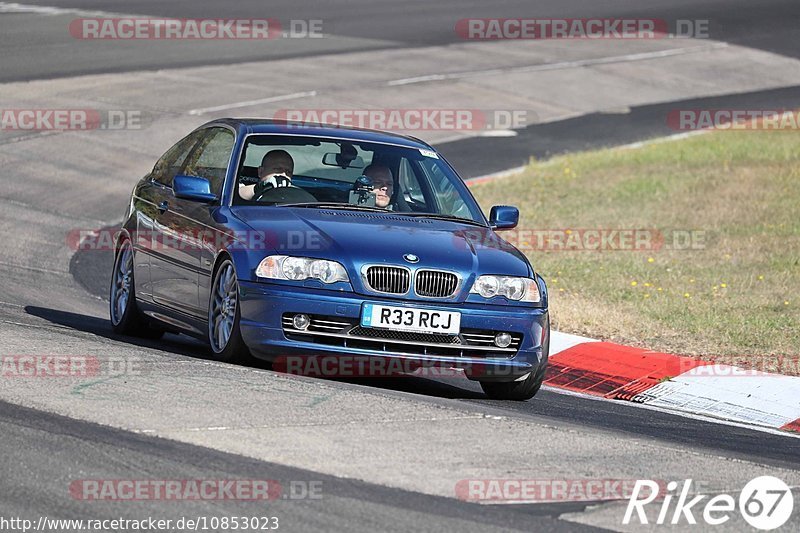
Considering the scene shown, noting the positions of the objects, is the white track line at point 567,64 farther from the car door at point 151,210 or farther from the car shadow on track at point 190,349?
the car door at point 151,210

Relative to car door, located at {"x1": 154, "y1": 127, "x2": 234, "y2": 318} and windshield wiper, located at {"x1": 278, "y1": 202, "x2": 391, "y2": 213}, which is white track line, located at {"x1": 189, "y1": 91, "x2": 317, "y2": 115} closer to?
car door, located at {"x1": 154, "y1": 127, "x2": 234, "y2": 318}

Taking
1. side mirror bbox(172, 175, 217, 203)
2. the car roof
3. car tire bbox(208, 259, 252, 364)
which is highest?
the car roof

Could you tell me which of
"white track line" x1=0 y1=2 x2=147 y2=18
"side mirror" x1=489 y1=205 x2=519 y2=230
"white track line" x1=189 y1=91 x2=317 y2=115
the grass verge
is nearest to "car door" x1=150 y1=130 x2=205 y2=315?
"side mirror" x1=489 y1=205 x2=519 y2=230

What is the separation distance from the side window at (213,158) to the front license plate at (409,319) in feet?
5.31

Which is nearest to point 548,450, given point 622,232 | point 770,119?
point 622,232

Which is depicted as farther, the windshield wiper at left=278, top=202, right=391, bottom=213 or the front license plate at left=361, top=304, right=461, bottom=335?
the windshield wiper at left=278, top=202, right=391, bottom=213

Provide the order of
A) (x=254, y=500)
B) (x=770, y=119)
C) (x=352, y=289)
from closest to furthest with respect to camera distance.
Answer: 1. (x=254, y=500)
2. (x=352, y=289)
3. (x=770, y=119)

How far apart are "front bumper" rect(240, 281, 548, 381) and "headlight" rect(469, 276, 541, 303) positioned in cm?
9

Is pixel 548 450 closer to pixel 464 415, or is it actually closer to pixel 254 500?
pixel 464 415

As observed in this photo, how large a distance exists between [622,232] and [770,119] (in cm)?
1002

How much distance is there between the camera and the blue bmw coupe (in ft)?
27.4

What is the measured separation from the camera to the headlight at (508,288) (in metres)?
8.55

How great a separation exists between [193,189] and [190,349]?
1.39 m

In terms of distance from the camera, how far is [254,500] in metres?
5.81
